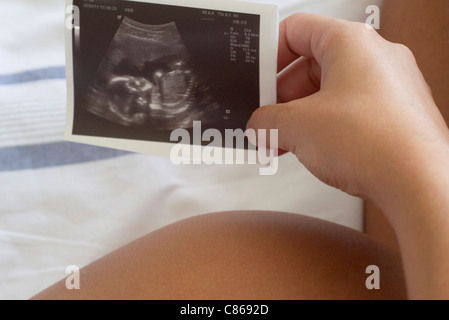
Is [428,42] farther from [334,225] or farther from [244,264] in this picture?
[244,264]

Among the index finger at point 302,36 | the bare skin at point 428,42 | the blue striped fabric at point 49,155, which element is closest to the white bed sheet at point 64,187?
the blue striped fabric at point 49,155

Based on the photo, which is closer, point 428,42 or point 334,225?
point 334,225

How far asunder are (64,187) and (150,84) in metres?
0.24

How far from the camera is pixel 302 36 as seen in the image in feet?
2.23

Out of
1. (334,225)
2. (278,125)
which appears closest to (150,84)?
(278,125)

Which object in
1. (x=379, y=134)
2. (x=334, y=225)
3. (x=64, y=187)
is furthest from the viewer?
(x=64, y=187)

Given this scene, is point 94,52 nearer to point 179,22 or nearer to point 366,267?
point 179,22

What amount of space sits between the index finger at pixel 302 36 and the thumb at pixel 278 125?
0.08m

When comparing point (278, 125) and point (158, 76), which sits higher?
point (158, 76)

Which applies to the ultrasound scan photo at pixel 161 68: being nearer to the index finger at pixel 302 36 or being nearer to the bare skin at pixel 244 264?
the index finger at pixel 302 36

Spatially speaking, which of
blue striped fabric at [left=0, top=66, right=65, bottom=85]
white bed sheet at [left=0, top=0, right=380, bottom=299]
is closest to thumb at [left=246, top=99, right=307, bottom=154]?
white bed sheet at [left=0, top=0, right=380, bottom=299]

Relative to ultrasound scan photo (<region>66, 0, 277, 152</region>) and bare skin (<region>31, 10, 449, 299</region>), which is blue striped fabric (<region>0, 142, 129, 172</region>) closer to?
ultrasound scan photo (<region>66, 0, 277, 152</region>)

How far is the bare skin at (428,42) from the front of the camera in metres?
0.77

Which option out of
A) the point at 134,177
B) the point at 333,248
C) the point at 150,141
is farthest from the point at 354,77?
the point at 134,177
